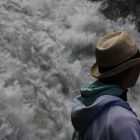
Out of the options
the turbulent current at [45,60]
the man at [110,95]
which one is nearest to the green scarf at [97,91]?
the man at [110,95]

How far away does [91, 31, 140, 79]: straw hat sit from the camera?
2.36 metres

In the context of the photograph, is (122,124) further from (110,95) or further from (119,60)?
(119,60)

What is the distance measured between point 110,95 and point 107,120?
14cm

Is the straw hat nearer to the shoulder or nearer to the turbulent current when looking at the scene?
the shoulder

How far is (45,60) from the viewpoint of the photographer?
6254mm

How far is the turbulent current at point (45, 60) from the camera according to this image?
5.05 meters

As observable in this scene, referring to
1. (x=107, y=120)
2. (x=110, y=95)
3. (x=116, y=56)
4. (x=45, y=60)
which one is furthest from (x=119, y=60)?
(x=45, y=60)

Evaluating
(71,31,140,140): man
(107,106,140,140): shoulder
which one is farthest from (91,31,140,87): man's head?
(107,106,140,140): shoulder

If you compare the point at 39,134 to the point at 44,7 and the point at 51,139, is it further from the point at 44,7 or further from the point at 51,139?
the point at 44,7

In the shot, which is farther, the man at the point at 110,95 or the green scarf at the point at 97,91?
the green scarf at the point at 97,91

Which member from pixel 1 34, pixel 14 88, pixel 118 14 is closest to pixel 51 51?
pixel 1 34

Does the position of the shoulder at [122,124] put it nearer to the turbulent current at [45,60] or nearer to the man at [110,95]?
the man at [110,95]

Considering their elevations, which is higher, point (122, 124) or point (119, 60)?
point (119, 60)

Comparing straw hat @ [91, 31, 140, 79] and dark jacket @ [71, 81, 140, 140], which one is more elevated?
straw hat @ [91, 31, 140, 79]
